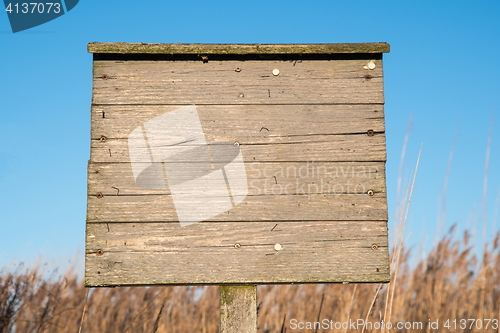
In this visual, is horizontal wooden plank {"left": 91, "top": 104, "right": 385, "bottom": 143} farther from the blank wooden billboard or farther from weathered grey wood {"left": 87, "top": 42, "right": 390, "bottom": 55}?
weathered grey wood {"left": 87, "top": 42, "right": 390, "bottom": 55}

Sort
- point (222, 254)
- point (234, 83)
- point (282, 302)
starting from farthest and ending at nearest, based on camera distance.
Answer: point (282, 302) < point (234, 83) < point (222, 254)

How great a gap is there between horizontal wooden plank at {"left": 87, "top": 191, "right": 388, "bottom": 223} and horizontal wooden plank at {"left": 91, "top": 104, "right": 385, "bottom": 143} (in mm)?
296

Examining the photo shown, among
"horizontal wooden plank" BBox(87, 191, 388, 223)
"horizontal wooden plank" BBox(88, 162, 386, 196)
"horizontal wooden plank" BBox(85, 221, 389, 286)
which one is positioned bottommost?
"horizontal wooden plank" BBox(85, 221, 389, 286)

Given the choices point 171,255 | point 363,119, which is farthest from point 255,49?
point 171,255

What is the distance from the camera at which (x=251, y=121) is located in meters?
2.10

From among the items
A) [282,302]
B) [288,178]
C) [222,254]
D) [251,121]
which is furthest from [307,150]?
[282,302]

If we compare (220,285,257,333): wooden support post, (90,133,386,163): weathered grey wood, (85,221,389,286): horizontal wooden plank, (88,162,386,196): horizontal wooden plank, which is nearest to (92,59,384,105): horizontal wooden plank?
(90,133,386,163): weathered grey wood

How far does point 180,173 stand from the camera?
205 centimetres

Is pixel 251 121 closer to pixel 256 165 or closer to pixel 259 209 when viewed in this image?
pixel 256 165

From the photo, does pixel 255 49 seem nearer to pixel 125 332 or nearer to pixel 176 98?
pixel 176 98

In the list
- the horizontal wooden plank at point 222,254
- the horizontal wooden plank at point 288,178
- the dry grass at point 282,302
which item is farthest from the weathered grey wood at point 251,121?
the dry grass at point 282,302

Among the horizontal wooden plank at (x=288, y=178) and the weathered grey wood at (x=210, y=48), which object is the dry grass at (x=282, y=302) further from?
the weathered grey wood at (x=210, y=48)

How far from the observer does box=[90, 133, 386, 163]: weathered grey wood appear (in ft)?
6.78

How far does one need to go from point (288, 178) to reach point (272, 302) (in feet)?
5.73
